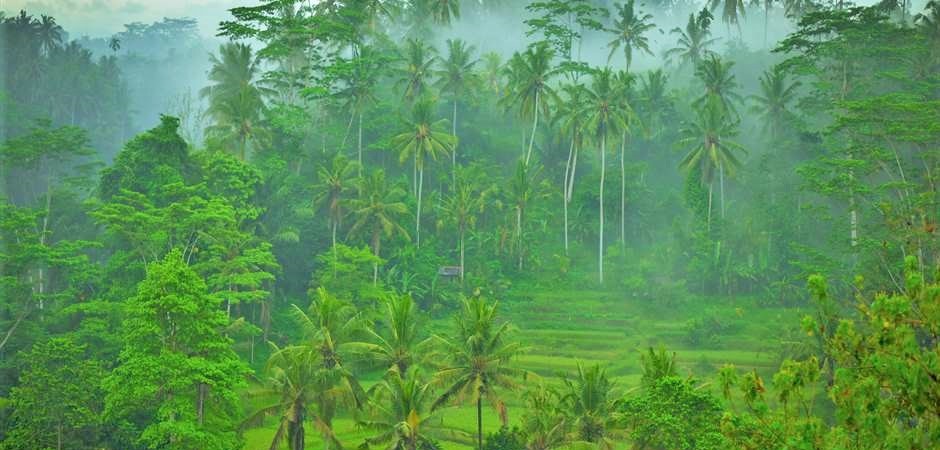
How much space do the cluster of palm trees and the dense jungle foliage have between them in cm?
9

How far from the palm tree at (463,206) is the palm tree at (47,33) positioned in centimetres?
3274

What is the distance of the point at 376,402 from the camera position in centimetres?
2462

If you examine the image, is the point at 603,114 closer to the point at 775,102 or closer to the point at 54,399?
the point at 775,102

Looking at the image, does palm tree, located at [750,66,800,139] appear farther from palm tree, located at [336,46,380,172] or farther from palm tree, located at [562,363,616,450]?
palm tree, located at [562,363,616,450]

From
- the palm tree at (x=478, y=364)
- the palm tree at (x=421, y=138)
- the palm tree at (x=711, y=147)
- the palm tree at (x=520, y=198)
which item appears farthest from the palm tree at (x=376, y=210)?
the palm tree at (x=478, y=364)

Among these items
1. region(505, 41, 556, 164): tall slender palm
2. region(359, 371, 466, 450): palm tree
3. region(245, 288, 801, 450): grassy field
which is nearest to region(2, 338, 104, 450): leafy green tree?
region(245, 288, 801, 450): grassy field

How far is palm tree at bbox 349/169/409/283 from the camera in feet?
142

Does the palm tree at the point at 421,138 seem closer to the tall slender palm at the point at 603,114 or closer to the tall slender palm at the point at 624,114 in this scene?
the tall slender palm at the point at 603,114

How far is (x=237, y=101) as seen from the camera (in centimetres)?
4466

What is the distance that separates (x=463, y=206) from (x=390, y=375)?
21.6 metres

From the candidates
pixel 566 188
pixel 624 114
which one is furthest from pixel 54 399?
pixel 566 188

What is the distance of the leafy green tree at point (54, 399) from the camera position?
25000mm

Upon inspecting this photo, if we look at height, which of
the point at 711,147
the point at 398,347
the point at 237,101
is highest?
the point at 237,101

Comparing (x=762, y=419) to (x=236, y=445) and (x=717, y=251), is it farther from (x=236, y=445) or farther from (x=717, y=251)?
(x=717, y=251)
